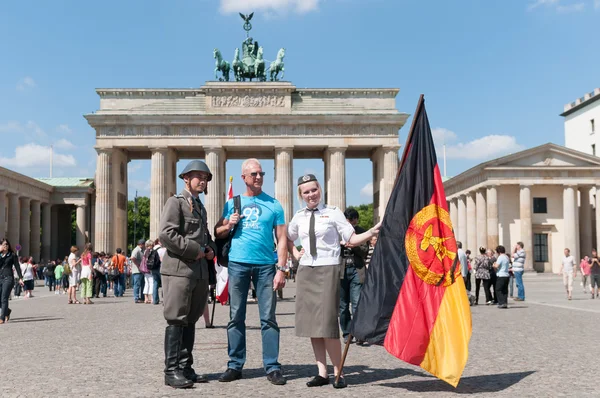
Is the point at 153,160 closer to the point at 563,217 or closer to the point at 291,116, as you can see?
the point at 291,116

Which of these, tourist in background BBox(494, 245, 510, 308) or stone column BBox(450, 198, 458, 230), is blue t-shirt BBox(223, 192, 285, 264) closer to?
tourist in background BBox(494, 245, 510, 308)

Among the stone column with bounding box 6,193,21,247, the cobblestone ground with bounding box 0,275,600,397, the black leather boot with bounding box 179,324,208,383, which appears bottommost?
the cobblestone ground with bounding box 0,275,600,397

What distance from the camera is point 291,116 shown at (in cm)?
6147

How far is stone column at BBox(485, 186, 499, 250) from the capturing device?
5691 cm

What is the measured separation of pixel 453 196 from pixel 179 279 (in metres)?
63.4

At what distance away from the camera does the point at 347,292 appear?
12.2 meters

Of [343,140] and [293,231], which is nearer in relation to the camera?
[293,231]

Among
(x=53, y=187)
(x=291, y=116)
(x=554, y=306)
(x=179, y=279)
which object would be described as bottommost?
(x=554, y=306)

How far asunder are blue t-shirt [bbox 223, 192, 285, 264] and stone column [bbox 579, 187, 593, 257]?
56320 millimetres

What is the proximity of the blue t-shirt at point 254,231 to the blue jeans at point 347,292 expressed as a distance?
3.80m

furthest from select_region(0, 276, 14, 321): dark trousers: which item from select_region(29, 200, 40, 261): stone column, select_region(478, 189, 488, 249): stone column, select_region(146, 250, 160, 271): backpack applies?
select_region(29, 200, 40, 261): stone column

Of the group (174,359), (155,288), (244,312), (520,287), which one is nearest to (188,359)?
(174,359)

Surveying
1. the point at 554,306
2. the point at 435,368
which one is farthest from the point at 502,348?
the point at 554,306

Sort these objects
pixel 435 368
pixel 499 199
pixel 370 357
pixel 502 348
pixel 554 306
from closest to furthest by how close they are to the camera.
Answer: pixel 435 368 → pixel 370 357 → pixel 502 348 → pixel 554 306 → pixel 499 199
